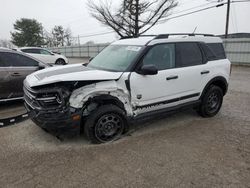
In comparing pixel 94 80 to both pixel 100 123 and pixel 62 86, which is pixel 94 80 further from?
pixel 100 123

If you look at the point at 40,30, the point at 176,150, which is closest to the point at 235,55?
the point at 176,150

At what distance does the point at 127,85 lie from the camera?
11.8 ft

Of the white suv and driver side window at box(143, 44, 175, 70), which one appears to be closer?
the white suv

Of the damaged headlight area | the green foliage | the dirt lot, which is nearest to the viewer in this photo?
the dirt lot

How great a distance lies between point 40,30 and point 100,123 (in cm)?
5222

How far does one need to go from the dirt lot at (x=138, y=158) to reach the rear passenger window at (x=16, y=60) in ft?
6.41

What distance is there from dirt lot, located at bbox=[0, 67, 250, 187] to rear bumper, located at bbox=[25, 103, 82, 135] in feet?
1.38

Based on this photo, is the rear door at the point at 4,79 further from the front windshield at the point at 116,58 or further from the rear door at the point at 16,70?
the front windshield at the point at 116,58

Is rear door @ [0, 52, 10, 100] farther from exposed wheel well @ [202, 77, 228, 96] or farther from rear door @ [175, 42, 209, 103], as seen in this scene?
exposed wheel well @ [202, 77, 228, 96]

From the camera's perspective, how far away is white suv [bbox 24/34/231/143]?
328 cm

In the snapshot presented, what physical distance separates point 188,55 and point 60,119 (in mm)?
2828

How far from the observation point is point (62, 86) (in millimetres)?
3256

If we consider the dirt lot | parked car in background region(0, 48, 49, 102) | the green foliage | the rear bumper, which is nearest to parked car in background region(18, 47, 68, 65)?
parked car in background region(0, 48, 49, 102)

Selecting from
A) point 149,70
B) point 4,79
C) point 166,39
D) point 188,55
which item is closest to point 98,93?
point 149,70
